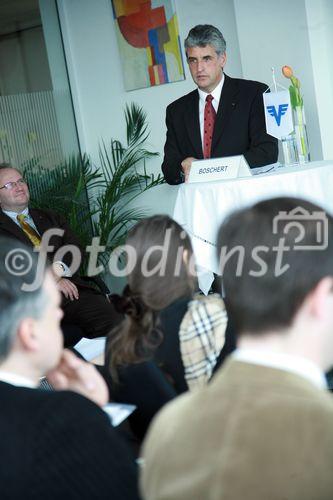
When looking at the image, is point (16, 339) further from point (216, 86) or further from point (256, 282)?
point (216, 86)

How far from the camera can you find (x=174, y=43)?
6.29 m

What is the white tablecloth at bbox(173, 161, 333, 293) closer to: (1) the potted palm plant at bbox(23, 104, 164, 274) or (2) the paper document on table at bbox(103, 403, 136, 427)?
(2) the paper document on table at bbox(103, 403, 136, 427)

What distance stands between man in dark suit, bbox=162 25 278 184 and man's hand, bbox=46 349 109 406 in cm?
268

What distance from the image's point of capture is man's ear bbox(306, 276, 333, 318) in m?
1.13

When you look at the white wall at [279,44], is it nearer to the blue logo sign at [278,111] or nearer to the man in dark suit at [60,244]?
the blue logo sign at [278,111]

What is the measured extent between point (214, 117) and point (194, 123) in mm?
139

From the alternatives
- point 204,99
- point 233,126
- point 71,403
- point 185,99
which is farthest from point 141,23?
point 71,403

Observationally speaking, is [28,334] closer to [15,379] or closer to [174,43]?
[15,379]

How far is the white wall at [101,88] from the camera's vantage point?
21.6 ft

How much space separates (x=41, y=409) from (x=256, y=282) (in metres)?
0.49

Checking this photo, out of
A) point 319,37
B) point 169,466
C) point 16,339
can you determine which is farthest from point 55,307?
point 319,37

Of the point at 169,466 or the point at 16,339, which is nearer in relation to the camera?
the point at 169,466

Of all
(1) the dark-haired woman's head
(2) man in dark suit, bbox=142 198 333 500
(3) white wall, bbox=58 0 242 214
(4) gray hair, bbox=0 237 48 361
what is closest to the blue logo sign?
(3) white wall, bbox=58 0 242 214

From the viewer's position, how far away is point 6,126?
6.53 m
